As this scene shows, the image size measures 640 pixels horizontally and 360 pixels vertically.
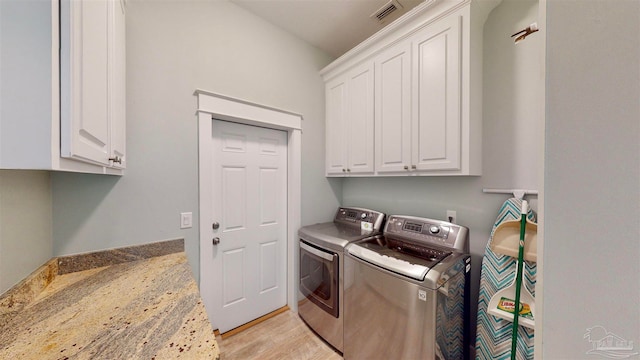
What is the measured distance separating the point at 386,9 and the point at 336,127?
1.08m

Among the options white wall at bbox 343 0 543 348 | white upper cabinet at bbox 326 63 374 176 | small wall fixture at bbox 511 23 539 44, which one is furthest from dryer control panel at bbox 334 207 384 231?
small wall fixture at bbox 511 23 539 44

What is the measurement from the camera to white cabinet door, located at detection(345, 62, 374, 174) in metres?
1.97

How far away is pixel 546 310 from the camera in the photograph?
0.38 meters

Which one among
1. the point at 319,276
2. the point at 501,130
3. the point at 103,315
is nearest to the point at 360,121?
the point at 501,130

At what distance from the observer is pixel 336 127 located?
7.59ft

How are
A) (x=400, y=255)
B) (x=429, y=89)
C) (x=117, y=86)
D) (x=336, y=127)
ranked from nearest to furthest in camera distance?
1. (x=117, y=86)
2. (x=400, y=255)
3. (x=429, y=89)
4. (x=336, y=127)

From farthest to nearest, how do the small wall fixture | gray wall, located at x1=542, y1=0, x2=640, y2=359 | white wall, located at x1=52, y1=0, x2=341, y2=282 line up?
white wall, located at x1=52, y1=0, x2=341, y2=282 < the small wall fixture < gray wall, located at x1=542, y1=0, x2=640, y2=359

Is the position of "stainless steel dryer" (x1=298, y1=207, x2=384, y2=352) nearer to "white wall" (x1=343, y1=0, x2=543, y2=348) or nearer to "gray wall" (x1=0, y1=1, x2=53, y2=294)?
"white wall" (x1=343, y1=0, x2=543, y2=348)

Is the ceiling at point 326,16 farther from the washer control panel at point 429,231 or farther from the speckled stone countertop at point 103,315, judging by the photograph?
the speckled stone countertop at point 103,315

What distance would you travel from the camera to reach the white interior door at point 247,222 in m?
1.88

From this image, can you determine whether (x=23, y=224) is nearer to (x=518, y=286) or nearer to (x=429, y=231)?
(x=429, y=231)

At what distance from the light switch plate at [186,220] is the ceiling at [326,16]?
1.83 meters

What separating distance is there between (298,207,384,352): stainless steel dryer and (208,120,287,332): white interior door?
325 millimetres

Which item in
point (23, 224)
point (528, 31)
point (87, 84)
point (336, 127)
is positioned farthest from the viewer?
point (336, 127)
